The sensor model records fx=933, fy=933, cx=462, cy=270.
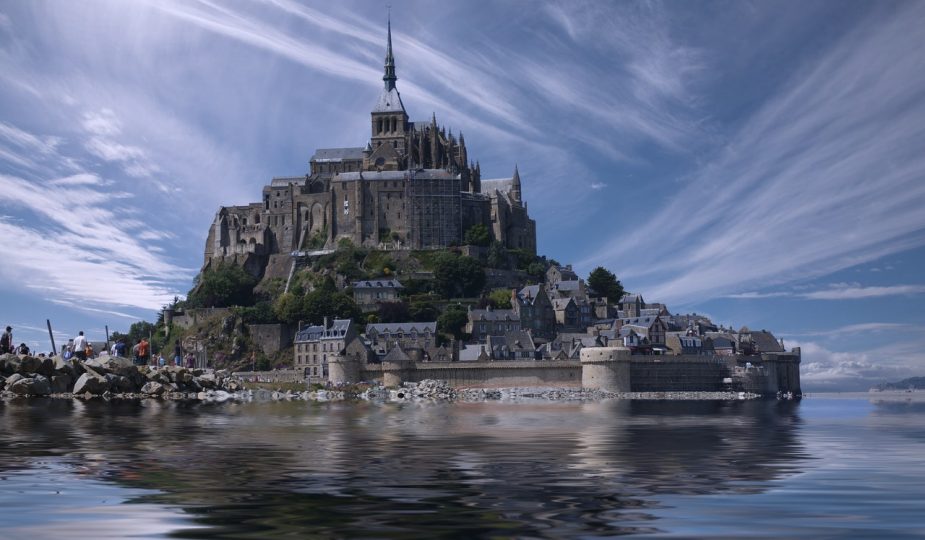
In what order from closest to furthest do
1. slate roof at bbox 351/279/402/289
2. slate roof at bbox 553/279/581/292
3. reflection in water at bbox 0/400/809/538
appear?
reflection in water at bbox 0/400/809/538
slate roof at bbox 351/279/402/289
slate roof at bbox 553/279/581/292

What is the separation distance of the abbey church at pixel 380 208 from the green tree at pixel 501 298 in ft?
46.0

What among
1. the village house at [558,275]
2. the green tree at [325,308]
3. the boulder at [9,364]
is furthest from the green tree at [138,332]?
the boulder at [9,364]

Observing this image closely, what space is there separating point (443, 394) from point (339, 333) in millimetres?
20724

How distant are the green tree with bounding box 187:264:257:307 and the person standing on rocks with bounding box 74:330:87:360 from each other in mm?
69157

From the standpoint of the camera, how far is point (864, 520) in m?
12.0

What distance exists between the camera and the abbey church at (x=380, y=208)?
13012 centimetres

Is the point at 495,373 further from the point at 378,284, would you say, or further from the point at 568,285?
the point at 568,285

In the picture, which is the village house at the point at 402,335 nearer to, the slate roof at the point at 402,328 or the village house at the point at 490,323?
the slate roof at the point at 402,328

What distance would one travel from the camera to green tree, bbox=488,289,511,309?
11344cm

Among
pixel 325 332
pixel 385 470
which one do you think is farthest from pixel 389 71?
pixel 385 470

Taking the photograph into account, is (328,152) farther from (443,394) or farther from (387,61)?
(443,394)

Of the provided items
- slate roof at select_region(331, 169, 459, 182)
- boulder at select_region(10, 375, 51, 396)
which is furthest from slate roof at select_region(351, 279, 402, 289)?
boulder at select_region(10, 375, 51, 396)

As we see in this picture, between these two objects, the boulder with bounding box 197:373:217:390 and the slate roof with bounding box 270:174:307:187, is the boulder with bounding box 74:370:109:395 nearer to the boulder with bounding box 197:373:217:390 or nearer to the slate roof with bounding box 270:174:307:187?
the boulder with bounding box 197:373:217:390

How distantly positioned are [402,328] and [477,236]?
28.6 meters
